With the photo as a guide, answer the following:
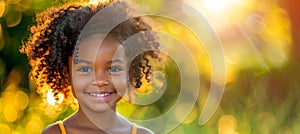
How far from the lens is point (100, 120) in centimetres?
206

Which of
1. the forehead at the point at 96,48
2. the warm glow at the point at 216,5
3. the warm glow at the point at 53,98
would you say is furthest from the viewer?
the warm glow at the point at 216,5

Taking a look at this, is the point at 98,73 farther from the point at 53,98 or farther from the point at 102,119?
the point at 53,98

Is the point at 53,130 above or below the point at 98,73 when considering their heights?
below

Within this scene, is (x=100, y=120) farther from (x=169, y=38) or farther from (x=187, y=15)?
(x=187, y=15)

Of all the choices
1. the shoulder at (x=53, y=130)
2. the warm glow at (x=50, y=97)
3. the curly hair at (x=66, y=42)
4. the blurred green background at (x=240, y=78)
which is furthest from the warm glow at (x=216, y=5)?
the shoulder at (x=53, y=130)

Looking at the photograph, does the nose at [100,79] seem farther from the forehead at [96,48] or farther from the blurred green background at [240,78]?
the blurred green background at [240,78]

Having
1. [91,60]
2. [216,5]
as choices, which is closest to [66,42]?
[91,60]

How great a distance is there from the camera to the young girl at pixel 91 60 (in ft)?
6.53

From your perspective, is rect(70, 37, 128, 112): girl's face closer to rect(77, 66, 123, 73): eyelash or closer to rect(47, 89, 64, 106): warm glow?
rect(77, 66, 123, 73): eyelash

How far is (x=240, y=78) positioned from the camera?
281cm

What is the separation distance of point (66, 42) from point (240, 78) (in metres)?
0.95

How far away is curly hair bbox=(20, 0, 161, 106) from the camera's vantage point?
203 centimetres

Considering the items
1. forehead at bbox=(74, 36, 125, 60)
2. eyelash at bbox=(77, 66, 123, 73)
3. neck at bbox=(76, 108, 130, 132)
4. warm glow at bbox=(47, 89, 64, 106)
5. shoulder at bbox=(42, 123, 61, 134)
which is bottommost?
shoulder at bbox=(42, 123, 61, 134)

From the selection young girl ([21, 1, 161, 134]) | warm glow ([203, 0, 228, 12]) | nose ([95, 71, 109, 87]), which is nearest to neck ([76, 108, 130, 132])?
young girl ([21, 1, 161, 134])
